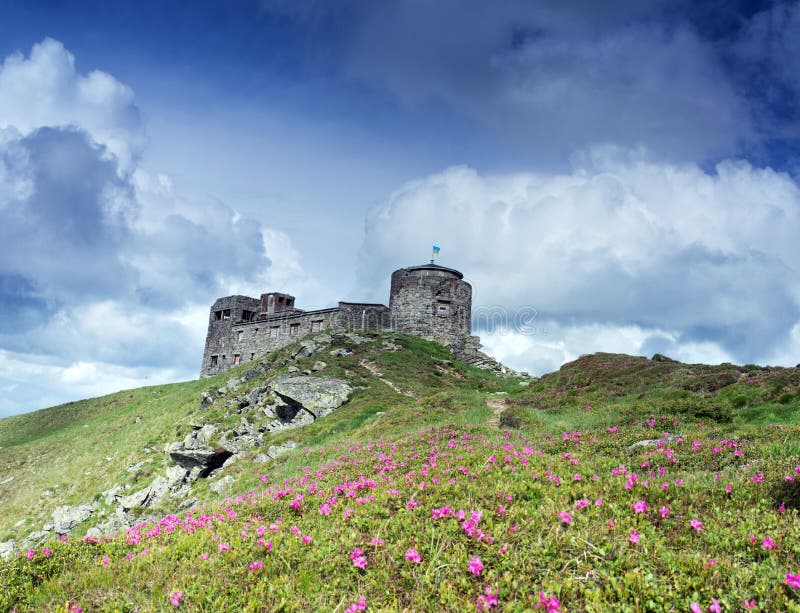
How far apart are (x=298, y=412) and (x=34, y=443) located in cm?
3312

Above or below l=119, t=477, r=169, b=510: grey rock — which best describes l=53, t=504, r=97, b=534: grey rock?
below

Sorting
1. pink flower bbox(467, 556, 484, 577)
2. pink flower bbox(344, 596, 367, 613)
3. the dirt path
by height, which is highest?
the dirt path

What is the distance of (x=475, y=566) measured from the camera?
6.04m

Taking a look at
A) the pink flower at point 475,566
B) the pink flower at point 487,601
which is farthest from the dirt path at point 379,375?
the pink flower at point 487,601

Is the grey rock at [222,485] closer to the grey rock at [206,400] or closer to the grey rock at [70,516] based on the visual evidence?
the grey rock at [70,516]

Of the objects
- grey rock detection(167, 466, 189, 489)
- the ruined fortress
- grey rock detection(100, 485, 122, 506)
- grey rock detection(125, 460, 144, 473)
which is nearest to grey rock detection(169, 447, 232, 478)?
grey rock detection(167, 466, 189, 489)

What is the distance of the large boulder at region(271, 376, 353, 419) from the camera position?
30.5 meters

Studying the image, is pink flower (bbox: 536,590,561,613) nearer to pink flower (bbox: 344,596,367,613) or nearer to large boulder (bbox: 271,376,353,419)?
pink flower (bbox: 344,596,367,613)

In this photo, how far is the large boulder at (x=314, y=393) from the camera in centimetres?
3053

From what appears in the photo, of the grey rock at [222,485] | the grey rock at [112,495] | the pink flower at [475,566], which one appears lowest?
the grey rock at [112,495]

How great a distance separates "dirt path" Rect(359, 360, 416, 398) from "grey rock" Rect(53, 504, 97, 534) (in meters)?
18.8

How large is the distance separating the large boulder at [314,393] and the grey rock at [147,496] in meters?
8.35

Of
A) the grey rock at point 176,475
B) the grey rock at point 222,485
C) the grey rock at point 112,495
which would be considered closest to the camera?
the grey rock at point 222,485

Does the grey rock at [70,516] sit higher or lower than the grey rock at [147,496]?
lower
